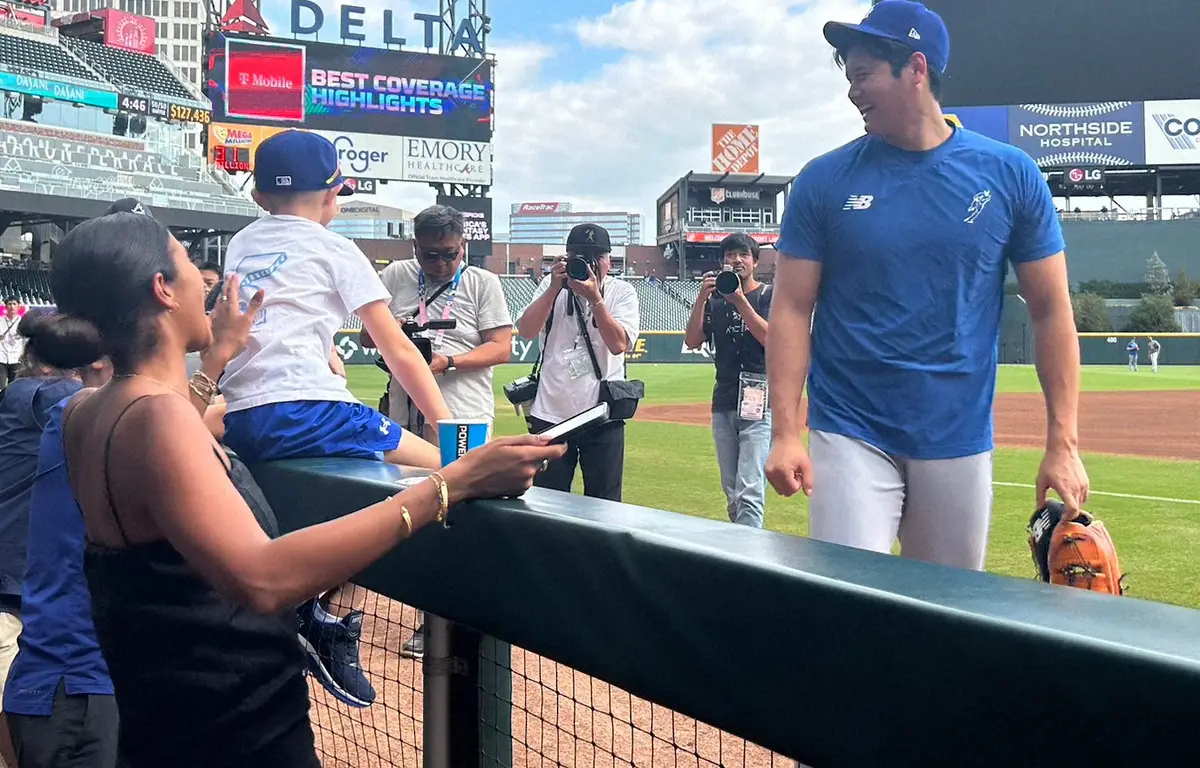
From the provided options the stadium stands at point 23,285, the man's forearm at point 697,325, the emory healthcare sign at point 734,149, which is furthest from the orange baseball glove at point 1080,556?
the emory healthcare sign at point 734,149

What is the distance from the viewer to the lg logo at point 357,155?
47.2 m

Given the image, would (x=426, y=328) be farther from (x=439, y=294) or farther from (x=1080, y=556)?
(x=1080, y=556)

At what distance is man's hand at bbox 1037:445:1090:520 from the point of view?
280 centimetres

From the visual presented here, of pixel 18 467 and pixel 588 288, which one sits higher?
pixel 588 288

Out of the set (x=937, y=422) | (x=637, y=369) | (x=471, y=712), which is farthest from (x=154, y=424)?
(x=637, y=369)

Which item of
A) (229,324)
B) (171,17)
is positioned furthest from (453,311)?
(171,17)

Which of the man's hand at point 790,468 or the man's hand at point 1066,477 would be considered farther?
the man's hand at point 790,468

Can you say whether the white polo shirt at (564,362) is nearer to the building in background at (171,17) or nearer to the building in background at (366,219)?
the building in background at (366,219)

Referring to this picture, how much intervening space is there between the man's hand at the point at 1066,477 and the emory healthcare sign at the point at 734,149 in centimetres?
6943

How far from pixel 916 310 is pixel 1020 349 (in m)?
40.3

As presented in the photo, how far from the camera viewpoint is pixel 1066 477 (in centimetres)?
284

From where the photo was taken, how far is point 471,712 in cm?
228

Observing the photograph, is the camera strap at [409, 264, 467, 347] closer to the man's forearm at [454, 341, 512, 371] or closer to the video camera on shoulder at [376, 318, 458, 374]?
the man's forearm at [454, 341, 512, 371]

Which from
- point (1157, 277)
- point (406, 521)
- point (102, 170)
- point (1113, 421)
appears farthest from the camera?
point (1157, 277)
